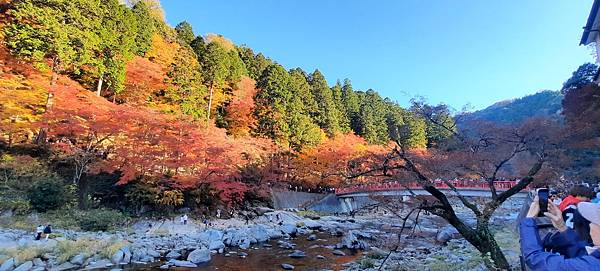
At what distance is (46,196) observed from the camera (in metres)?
13.5

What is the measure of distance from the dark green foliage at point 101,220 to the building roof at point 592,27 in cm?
1889

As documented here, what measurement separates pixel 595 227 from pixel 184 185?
16955 mm

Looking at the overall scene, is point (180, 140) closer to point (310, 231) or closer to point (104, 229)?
point (104, 229)

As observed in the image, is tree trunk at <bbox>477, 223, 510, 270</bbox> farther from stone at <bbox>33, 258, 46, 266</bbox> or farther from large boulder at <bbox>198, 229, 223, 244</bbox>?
stone at <bbox>33, 258, 46, 266</bbox>

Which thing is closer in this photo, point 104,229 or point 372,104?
point 104,229

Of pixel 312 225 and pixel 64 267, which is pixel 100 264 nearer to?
pixel 64 267

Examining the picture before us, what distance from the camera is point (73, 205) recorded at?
1470cm

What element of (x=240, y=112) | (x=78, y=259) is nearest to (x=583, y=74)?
(x=240, y=112)

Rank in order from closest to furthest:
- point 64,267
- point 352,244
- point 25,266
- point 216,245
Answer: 1. point 25,266
2. point 64,267
3. point 216,245
4. point 352,244

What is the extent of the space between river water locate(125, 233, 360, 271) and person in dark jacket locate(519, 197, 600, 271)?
890cm

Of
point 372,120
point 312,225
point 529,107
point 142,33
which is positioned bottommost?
point 312,225

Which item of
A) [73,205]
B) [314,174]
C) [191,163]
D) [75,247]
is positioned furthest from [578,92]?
[73,205]

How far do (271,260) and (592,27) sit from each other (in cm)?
1368

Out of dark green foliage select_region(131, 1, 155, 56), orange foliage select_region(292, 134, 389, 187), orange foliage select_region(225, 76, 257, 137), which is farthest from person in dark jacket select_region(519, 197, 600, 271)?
orange foliage select_region(225, 76, 257, 137)
